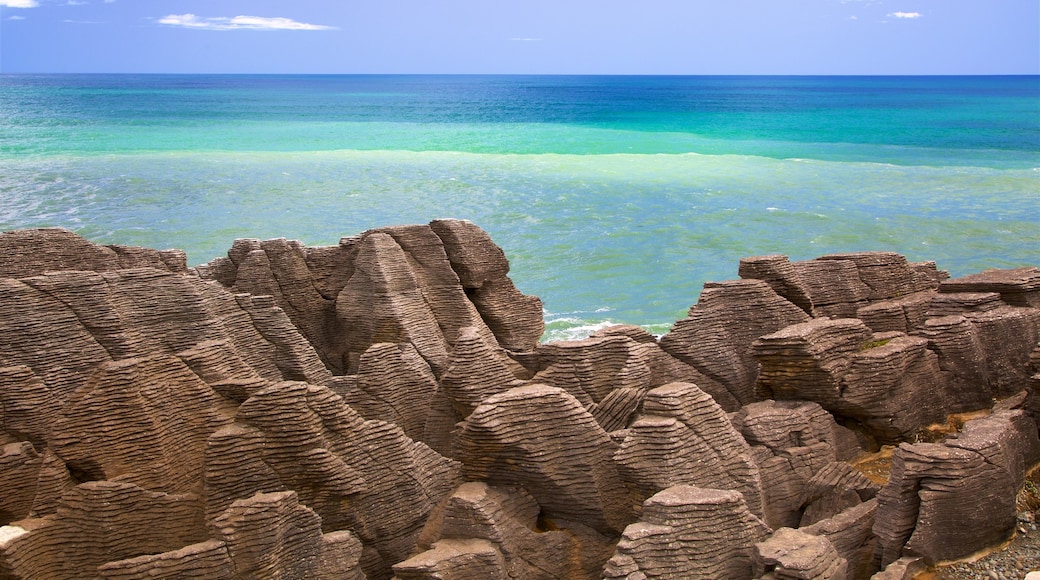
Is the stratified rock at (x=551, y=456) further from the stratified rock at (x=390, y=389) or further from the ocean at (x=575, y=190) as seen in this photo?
the ocean at (x=575, y=190)

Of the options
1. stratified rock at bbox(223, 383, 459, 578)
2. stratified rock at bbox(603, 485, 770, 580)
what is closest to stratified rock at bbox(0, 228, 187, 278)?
stratified rock at bbox(223, 383, 459, 578)

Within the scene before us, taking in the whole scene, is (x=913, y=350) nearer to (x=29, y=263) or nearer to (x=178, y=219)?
(x=29, y=263)

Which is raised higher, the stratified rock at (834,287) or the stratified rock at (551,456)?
the stratified rock at (834,287)

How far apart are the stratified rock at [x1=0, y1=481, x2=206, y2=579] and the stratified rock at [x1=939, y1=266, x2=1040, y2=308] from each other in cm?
1174

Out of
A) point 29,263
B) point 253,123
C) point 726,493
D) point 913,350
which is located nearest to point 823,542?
point 726,493

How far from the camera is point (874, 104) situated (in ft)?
486

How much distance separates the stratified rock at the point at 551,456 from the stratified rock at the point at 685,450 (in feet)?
1.14

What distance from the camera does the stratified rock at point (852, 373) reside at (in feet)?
40.8

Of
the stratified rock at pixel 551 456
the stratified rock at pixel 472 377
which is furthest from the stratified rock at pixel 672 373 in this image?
the stratified rock at pixel 551 456

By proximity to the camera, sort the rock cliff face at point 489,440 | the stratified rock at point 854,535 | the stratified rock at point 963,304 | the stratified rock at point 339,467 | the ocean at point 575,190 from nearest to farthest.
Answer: the rock cliff face at point 489,440 < the stratified rock at point 339,467 < the stratified rock at point 854,535 < the stratified rock at point 963,304 < the ocean at point 575,190

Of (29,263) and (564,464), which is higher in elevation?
(29,263)

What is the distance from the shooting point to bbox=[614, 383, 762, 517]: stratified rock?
1027 centimetres

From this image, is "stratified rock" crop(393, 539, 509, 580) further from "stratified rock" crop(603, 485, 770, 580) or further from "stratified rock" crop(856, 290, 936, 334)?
"stratified rock" crop(856, 290, 936, 334)

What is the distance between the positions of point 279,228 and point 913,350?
3121 centimetres
